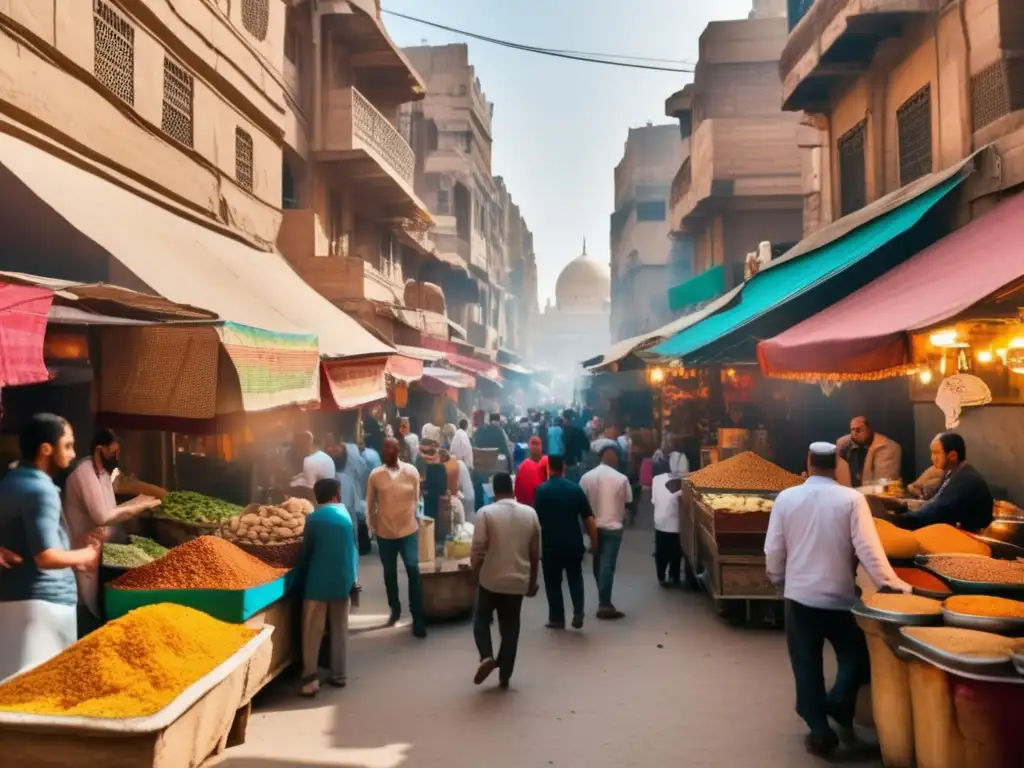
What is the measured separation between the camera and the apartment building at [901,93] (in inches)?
338

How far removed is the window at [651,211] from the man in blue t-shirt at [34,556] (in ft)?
119

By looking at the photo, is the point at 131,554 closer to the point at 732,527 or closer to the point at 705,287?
the point at 732,527

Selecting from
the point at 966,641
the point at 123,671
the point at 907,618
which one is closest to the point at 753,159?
the point at 907,618

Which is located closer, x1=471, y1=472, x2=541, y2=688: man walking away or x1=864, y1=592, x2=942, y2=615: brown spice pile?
x1=864, y1=592, x2=942, y2=615: brown spice pile

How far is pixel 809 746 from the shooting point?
5.02 meters

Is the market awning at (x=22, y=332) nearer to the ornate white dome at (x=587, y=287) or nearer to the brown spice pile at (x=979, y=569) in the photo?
the brown spice pile at (x=979, y=569)

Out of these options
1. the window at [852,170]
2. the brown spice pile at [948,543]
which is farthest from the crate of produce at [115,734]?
the window at [852,170]

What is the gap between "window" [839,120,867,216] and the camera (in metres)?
12.9

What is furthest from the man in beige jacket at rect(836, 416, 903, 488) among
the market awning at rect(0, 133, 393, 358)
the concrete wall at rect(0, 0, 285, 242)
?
the concrete wall at rect(0, 0, 285, 242)

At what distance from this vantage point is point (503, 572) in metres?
6.40

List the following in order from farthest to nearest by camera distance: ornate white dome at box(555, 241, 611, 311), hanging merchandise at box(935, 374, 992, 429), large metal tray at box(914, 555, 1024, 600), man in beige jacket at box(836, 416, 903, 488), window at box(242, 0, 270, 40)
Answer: ornate white dome at box(555, 241, 611, 311) → window at box(242, 0, 270, 40) → man in beige jacket at box(836, 416, 903, 488) → hanging merchandise at box(935, 374, 992, 429) → large metal tray at box(914, 555, 1024, 600)

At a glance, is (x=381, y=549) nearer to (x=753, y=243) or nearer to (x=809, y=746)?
(x=809, y=746)

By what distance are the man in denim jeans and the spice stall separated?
87 centimetres

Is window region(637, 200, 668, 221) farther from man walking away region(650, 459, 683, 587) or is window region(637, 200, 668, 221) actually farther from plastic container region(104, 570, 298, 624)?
plastic container region(104, 570, 298, 624)
